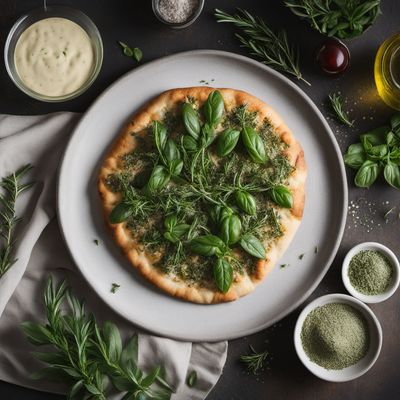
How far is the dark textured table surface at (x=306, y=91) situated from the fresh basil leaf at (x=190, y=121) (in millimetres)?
415

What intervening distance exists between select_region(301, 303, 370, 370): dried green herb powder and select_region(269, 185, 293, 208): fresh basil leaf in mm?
603

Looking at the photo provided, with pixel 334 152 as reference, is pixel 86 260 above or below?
below

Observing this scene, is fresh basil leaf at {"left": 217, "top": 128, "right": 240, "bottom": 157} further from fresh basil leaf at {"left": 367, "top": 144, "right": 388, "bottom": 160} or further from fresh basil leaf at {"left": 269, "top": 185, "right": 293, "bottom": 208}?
fresh basil leaf at {"left": 367, "top": 144, "right": 388, "bottom": 160}

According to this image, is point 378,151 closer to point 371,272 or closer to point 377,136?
point 377,136

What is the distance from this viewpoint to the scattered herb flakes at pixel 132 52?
10.4ft

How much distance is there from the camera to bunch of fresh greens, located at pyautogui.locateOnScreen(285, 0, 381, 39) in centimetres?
307

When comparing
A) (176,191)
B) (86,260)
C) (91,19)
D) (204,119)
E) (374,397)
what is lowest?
(374,397)

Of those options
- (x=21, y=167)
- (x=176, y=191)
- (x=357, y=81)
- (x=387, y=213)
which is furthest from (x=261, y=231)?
(x=21, y=167)

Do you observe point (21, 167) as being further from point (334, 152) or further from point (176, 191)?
point (334, 152)

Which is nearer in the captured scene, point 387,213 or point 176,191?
point 176,191

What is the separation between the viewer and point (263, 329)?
3.11 meters

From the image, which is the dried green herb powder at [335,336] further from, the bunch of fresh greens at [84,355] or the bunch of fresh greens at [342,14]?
the bunch of fresh greens at [342,14]

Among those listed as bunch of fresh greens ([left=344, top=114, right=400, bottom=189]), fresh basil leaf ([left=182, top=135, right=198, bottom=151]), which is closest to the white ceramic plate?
bunch of fresh greens ([left=344, top=114, right=400, bottom=189])

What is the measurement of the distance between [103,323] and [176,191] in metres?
0.77
